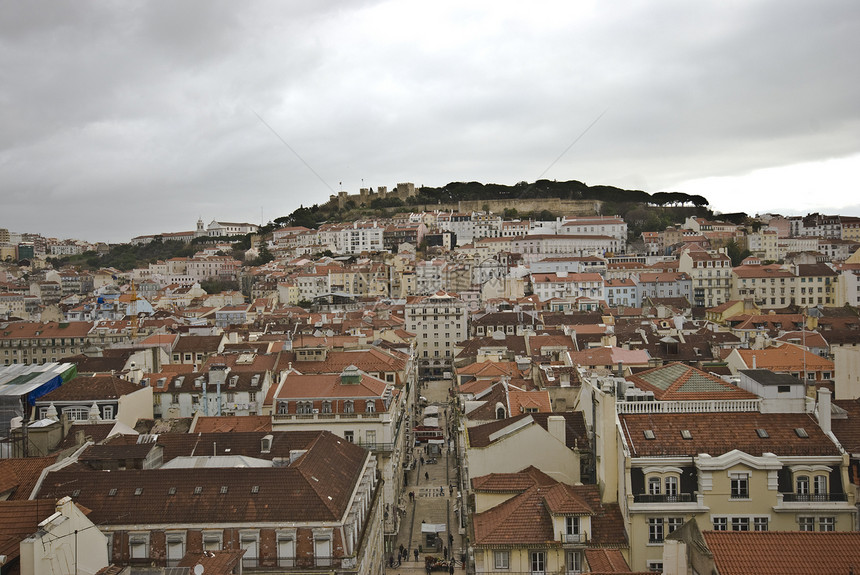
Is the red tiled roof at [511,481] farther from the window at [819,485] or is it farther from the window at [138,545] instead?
the window at [138,545]

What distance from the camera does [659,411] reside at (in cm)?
2095

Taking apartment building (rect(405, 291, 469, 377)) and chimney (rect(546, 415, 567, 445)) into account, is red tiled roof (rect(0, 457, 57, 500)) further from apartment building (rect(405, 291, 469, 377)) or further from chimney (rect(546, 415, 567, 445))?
apartment building (rect(405, 291, 469, 377))

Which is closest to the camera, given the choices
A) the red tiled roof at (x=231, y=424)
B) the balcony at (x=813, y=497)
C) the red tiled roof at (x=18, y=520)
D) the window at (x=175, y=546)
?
the red tiled roof at (x=18, y=520)

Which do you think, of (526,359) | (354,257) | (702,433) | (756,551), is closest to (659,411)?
(702,433)

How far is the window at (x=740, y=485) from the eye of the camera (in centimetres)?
1891

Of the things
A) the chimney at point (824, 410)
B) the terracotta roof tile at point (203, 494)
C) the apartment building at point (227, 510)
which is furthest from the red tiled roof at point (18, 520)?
the chimney at point (824, 410)

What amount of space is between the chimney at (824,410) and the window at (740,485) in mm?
2907

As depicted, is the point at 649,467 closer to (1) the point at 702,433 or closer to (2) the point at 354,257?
(1) the point at 702,433

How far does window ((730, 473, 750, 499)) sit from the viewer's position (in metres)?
18.9

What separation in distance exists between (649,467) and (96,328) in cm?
7314

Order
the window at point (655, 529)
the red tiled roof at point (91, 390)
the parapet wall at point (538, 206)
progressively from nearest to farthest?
the window at point (655, 529)
the red tiled roof at point (91, 390)
the parapet wall at point (538, 206)

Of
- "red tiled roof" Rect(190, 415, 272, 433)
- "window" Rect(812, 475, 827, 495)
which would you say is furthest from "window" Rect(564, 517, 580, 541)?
"red tiled roof" Rect(190, 415, 272, 433)

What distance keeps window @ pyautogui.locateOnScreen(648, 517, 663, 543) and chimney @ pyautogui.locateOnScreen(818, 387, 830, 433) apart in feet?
17.4

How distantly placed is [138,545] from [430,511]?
17458mm
